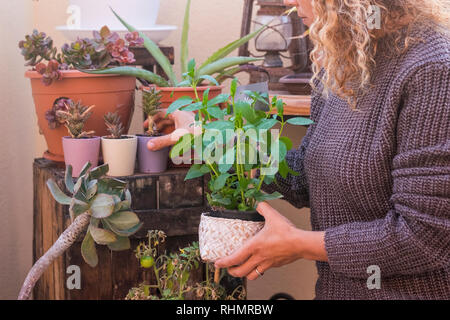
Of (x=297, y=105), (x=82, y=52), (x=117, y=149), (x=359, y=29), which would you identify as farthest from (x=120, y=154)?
(x=359, y=29)

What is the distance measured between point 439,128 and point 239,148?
1.09 ft

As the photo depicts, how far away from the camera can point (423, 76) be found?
0.99m

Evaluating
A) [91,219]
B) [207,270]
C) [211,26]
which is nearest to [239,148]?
[91,219]

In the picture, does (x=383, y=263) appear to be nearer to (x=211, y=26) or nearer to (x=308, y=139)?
(x=308, y=139)

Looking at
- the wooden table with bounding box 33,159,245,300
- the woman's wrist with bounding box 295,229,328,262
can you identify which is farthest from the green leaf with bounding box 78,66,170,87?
the woman's wrist with bounding box 295,229,328,262

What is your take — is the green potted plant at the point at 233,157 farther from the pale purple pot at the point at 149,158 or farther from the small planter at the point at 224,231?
the pale purple pot at the point at 149,158

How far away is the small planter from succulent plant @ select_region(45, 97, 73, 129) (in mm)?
509

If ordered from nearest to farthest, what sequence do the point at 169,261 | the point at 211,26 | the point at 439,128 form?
the point at 439,128 → the point at 169,261 → the point at 211,26

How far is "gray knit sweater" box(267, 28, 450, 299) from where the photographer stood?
97cm

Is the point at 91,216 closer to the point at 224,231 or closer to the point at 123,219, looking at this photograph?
the point at 123,219

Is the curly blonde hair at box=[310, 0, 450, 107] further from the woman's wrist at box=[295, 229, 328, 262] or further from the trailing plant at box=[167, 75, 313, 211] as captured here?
the woman's wrist at box=[295, 229, 328, 262]

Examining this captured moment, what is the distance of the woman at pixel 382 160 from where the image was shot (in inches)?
38.4

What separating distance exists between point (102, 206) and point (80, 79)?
20.7 inches

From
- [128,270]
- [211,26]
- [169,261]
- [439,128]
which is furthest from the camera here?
[211,26]
